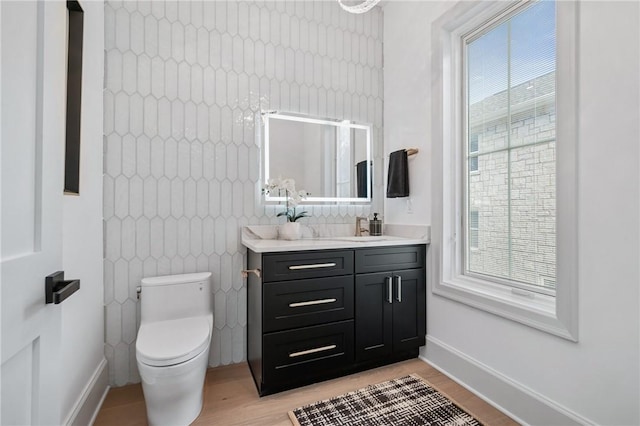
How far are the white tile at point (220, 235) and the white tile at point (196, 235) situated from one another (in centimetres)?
10

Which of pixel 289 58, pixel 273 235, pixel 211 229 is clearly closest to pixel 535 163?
pixel 273 235

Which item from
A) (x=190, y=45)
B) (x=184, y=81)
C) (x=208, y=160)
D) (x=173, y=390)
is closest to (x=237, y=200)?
(x=208, y=160)

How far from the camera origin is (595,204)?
1.31m

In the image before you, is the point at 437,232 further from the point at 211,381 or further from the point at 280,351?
the point at 211,381

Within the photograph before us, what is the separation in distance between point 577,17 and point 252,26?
2.01 meters

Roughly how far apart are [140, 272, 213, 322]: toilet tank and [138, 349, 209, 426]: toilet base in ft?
1.46

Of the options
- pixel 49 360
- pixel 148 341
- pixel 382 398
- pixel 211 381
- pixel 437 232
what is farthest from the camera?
pixel 437 232

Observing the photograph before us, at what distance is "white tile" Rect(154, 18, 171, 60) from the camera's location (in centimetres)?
206

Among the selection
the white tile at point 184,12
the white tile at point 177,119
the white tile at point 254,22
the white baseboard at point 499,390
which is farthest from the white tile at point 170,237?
the white baseboard at point 499,390

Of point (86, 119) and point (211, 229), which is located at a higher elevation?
point (86, 119)

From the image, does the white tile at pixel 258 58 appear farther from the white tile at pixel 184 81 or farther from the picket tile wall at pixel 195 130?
the white tile at pixel 184 81

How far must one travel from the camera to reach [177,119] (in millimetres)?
2102

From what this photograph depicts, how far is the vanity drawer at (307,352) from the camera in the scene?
1797 millimetres

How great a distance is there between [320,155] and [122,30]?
1586 millimetres
